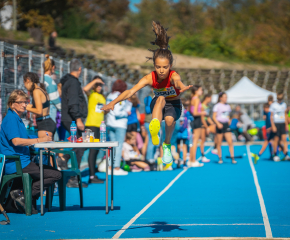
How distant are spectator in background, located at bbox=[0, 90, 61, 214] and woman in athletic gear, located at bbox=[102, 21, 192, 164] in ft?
5.58

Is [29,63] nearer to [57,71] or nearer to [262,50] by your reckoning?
[57,71]

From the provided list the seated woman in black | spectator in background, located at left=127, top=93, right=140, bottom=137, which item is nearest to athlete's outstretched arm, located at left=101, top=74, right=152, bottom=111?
the seated woman in black

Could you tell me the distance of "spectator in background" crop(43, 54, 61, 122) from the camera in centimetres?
800

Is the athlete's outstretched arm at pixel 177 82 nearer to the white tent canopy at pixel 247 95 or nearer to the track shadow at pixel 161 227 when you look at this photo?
the track shadow at pixel 161 227

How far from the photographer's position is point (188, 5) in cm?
6259

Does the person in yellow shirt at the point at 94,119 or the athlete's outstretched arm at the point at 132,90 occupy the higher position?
the athlete's outstretched arm at the point at 132,90

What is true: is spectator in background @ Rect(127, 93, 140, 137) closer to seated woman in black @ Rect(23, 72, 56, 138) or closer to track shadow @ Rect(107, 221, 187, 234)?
seated woman in black @ Rect(23, 72, 56, 138)

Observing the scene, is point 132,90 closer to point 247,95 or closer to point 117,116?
point 117,116

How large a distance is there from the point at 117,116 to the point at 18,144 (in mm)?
4121

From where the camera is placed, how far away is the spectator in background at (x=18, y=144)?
18.7 feet

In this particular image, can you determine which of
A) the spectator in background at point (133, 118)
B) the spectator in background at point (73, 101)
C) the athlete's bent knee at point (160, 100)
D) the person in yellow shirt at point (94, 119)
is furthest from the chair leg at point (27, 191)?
the spectator in background at point (133, 118)

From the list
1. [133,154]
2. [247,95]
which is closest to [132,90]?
[133,154]

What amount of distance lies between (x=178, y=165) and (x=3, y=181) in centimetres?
695

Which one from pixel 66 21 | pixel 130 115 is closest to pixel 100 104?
pixel 130 115
